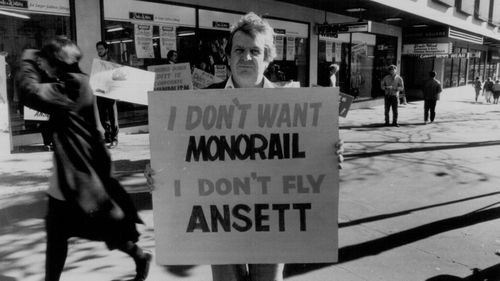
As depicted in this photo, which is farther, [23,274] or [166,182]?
[23,274]

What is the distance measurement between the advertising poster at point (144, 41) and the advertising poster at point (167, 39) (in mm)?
332

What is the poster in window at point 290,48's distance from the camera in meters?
16.1

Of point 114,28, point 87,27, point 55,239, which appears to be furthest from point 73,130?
point 114,28

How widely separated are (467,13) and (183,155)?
28534 mm

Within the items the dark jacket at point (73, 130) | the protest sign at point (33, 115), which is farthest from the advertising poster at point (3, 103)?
the protest sign at point (33, 115)

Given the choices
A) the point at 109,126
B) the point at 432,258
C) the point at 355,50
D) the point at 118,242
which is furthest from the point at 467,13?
the point at 118,242

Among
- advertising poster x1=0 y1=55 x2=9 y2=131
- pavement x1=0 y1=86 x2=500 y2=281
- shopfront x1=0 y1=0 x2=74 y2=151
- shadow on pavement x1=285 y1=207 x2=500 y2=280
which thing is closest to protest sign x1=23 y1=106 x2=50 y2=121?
shopfront x1=0 y1=0 x2=74 y2=151

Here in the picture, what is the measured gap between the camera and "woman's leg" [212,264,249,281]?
7.65 feet

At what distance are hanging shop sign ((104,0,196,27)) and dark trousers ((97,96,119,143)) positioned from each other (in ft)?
8.54

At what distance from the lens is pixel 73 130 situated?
2.95 meters

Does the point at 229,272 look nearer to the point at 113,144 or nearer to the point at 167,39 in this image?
the point at 113,144

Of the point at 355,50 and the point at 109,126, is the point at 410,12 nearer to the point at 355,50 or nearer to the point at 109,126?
the point at 355,50

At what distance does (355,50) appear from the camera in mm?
20156

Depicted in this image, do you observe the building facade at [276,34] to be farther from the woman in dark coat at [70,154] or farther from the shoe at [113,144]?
the shoe at [113,144]
